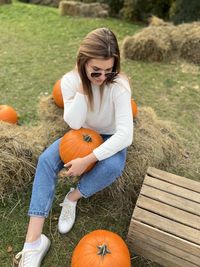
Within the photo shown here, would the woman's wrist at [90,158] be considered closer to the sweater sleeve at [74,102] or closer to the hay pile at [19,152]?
the sweater sleeve at [74,102]

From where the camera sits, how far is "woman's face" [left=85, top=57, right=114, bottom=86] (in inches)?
94.5

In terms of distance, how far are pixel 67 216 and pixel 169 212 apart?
89cm

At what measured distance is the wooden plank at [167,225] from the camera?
2420 mm

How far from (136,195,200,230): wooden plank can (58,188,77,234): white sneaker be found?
0.63 metres

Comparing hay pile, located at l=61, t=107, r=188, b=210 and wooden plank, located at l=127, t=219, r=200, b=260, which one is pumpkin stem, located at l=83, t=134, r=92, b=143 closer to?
hay pile, located at l=61, t=107, r=188, b=210

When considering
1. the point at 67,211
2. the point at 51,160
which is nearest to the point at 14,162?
the point at 51,160

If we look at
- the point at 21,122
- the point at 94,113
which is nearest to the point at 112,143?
the point at 94,113

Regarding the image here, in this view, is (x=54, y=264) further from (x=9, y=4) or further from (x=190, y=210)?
(x=9, y=4)

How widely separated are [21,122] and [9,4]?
764 centimetres

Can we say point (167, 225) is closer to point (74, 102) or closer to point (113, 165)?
point (113, 165)

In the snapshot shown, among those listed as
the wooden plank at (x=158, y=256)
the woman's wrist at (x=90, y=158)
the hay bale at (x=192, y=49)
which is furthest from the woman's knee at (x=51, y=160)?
the hay bale at (x=192, y=49)

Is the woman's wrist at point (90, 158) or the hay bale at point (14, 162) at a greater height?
the woman's wrist at point (90, 158)

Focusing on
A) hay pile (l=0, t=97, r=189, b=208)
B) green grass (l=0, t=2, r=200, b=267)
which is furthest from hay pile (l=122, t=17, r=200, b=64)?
hay pile (l=0, t=97, r=189, b=208)

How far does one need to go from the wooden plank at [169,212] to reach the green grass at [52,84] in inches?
19.3
